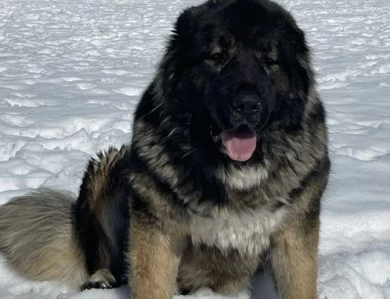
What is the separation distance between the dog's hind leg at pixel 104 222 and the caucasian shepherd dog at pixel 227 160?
0.83 ft

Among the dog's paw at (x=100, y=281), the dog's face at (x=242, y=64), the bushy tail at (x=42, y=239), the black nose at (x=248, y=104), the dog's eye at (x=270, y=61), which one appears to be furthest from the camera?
the bushy tail at (x=42, y=239)

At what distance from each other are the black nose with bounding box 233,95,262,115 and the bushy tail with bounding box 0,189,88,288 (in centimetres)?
128

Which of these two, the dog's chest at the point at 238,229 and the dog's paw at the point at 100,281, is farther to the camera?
the dog's paw at the point at 100,281

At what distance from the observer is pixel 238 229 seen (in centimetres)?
258

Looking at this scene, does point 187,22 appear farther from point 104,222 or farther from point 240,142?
point 104,222

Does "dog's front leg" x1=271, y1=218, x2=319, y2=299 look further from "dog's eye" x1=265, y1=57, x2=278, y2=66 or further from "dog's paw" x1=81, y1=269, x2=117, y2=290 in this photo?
"dog's paw" x1=81, y1=269, x2=117, y2=290

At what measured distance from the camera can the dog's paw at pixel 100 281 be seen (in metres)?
2.94

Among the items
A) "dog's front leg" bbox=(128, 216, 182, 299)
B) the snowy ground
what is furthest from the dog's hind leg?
"dog's front leg" bbox=(128, 216, 182, 299)

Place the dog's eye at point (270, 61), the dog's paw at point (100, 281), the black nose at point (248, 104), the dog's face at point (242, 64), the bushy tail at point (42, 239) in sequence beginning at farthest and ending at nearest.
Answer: the bushy tail at point (42, 239)
the dog's paw at point (100, 281)
the dog's eye at point (270, 61)
the dog's face at point (242, 64)
the black nose at point (248, 104)

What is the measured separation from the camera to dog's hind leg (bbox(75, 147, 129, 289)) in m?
2.98

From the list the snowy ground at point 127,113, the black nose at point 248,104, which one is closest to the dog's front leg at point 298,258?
the snowy ground at point 127,113

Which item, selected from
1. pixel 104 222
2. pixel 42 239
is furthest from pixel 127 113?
pixel 104 222

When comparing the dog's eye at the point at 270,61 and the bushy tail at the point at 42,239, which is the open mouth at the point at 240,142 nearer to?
the dog's eye at the point at 270,61

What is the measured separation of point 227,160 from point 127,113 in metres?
3.14
